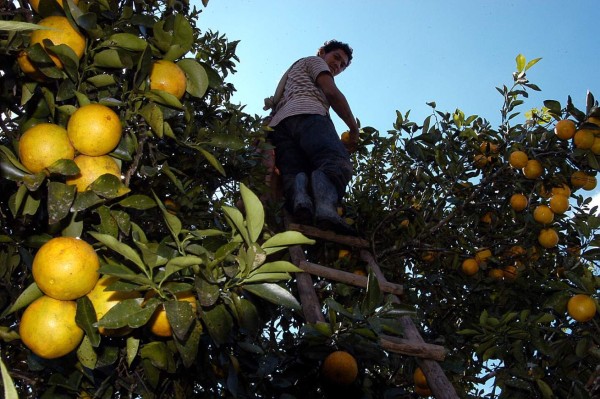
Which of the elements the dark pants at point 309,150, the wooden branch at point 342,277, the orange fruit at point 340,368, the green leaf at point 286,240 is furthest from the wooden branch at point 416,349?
the green leaf at point 286,240

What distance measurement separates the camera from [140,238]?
122 centimetres

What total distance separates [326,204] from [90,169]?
1.88m

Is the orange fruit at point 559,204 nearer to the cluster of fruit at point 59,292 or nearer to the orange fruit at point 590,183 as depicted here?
the orange fruit at point 590,183

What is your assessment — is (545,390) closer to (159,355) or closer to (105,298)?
(159,355)

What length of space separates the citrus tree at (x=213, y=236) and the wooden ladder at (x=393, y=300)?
0.11 metres

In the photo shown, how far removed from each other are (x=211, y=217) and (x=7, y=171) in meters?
1.47

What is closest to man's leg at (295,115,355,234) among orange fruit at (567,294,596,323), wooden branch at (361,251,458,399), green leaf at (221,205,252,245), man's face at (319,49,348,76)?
wooden branch at (361,251,458,399)

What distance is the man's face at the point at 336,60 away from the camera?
4258mm

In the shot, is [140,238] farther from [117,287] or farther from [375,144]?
[375,144]

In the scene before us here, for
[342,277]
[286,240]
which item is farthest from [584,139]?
[286,240]

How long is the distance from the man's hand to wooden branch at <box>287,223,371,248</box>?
2.76 feet

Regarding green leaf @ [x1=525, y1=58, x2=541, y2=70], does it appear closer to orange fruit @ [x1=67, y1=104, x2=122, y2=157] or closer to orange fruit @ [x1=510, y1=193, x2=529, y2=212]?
orange fruit @ [x1=510, y1=193, x2=529, y2=212]

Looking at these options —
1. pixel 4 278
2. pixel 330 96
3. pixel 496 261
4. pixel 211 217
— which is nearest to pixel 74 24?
pixel 4 278

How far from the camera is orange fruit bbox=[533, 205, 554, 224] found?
3221 millimetres
